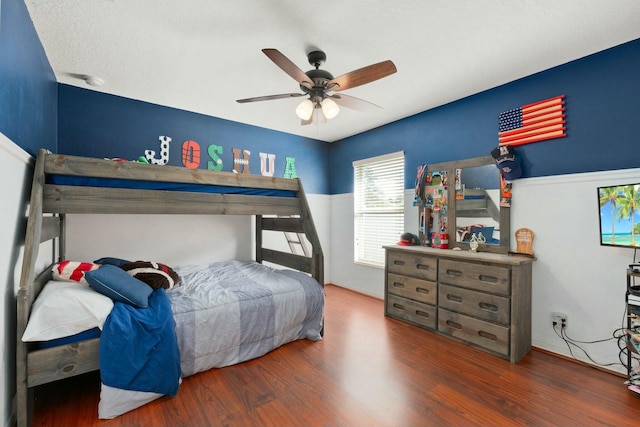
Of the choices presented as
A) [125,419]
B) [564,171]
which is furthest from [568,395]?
[125,419]

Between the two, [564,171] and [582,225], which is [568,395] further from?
[564,171]

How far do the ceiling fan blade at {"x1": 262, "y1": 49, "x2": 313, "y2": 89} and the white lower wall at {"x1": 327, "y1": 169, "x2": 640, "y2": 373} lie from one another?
2.18 m

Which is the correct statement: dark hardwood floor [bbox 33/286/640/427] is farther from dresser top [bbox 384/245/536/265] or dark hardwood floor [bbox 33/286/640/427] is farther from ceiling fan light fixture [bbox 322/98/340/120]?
ceiling fan light fixture [bbox 322/98/340/120]

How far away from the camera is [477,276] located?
8.32 ft

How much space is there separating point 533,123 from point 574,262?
1258mm

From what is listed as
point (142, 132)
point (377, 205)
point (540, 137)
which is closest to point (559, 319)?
point (540, 137)

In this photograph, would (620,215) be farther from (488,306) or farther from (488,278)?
(488,306)

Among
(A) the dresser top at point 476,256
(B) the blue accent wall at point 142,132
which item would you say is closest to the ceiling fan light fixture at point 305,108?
(A) the dresser top at point 476,256

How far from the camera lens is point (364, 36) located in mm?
2045

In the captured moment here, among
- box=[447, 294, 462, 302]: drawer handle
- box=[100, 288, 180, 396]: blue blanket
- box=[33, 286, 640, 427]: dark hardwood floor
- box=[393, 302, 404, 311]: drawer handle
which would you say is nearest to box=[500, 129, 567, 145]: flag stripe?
Result: box=[447, 294, 462, 302]: drawer handle

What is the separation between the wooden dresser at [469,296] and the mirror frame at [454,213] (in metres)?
0.20

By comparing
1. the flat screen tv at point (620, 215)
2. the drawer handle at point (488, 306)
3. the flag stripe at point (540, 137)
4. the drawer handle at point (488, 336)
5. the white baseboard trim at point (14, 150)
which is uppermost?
the flag stripe at point (540, 137)

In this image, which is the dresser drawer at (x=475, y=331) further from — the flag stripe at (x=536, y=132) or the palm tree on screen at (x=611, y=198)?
the flag stripe at (x=536, y=132)

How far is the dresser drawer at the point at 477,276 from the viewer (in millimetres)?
2371
